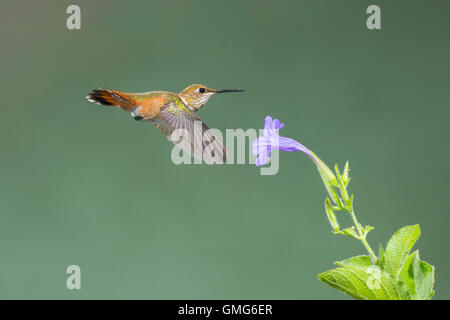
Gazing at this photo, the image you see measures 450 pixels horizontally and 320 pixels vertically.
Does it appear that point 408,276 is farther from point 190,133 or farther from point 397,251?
point 190,133

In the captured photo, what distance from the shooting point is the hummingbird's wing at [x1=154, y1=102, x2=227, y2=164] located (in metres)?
0.76

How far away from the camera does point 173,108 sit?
0.86 metres

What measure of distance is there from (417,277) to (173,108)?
531 mm

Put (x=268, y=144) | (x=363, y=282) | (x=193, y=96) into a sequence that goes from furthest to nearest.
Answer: (x=193, y=96) < (x=268, y=144) < (x=363, y=282)

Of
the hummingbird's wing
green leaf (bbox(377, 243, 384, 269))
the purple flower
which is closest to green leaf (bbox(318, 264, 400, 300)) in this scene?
green leaf (bbox(377, 243, 384, 269))

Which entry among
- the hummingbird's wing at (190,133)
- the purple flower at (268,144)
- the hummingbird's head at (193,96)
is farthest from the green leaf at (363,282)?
the hummingbird's head at (193,96)

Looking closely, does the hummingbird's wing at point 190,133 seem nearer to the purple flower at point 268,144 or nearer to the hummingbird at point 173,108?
the hummingbird at point 173,108

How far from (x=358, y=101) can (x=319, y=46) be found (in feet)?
0.95

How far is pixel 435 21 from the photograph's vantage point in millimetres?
2113

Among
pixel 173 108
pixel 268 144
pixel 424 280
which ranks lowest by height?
pixel 424 280

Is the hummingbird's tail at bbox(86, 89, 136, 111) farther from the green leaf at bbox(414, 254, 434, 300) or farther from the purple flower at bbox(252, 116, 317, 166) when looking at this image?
the green leaf at bbox(414, 254, 434, 300)

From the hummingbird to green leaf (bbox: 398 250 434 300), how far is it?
408 mm

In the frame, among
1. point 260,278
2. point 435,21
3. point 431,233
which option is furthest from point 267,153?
point 435,21

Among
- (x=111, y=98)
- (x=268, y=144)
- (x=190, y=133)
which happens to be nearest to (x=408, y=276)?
(x=268, y=144)
